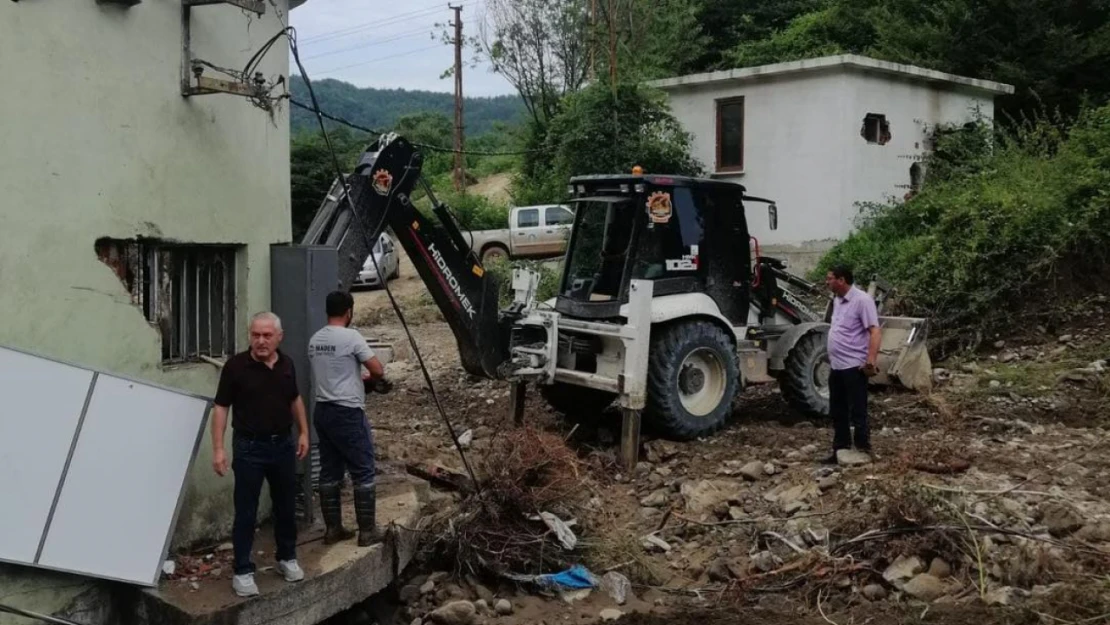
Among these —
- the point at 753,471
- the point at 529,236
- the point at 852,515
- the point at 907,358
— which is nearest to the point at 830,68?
the point at 529,236

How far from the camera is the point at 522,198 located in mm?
25359

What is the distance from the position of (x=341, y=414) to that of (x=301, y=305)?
81cm

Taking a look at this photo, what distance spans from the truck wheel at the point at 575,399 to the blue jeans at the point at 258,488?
4.48 metres

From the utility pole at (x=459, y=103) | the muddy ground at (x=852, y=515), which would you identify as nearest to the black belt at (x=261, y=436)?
the muddy ground at (x=852, y=515)

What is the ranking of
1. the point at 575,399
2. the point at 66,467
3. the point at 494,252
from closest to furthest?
1. the point at 66,467
2. the point at 575,399
3. the point at 494,252

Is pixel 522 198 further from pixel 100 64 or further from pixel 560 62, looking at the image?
pixel 100 64

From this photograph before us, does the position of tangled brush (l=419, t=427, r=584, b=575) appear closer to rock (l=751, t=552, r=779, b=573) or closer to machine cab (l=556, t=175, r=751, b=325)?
rock (l=751, t=552, r=779, b=573)

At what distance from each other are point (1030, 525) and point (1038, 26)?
17196mm

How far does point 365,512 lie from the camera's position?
5961mm

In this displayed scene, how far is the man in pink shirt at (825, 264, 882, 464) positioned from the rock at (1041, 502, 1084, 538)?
1.86 meters

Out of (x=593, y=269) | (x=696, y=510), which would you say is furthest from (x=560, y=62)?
(x=696, y=510)

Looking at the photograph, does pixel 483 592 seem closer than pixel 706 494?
Yes

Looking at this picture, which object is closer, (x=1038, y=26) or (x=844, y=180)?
(x=844, y=180)

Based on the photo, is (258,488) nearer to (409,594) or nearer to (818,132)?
(409,594)
